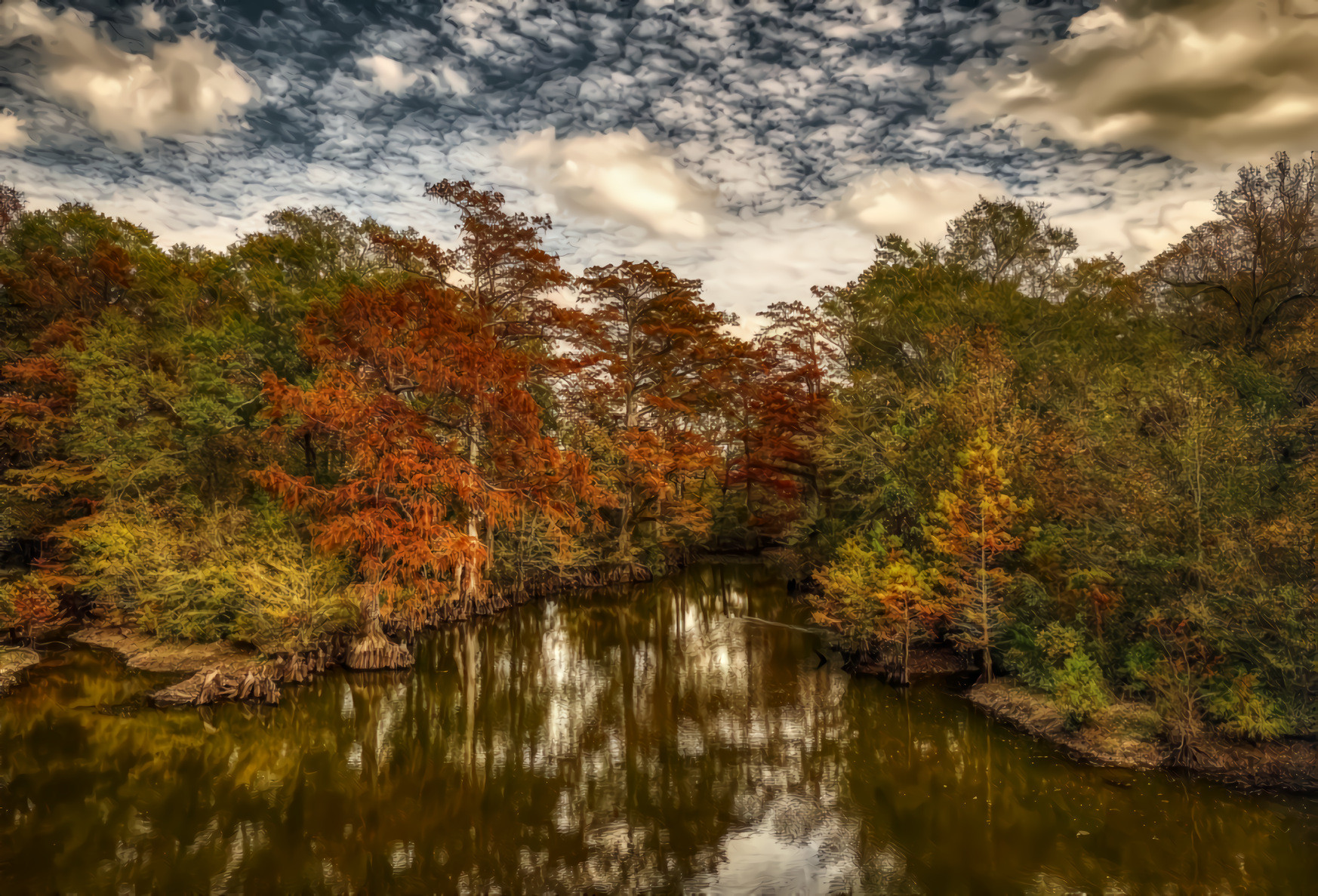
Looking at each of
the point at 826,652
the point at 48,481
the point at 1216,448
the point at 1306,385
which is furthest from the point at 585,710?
the point at 48,481

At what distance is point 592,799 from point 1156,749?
10.2m

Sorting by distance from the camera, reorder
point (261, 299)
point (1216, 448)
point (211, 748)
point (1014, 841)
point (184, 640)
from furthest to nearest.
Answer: point (261, 299)
point (184, 640)
point (211, 748)
point (1216, 448)
point (1014, 841)

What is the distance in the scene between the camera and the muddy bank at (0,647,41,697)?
15.1 m

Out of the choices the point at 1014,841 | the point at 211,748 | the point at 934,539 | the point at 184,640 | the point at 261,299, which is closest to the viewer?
the point at 1014,841

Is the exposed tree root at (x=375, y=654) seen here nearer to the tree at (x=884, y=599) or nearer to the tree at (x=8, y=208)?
the tree at (x=884, y=599)

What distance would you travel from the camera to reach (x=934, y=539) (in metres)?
14.0

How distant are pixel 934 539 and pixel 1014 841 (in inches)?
252

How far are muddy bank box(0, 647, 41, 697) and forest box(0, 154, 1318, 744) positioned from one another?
0.69 m

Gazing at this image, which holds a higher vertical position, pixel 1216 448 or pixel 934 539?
pixel 1216 448

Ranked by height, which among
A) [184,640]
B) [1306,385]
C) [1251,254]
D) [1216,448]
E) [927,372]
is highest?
[1251,254]

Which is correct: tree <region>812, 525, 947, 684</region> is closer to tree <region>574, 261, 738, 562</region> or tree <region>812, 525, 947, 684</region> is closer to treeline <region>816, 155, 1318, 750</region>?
treeline <region>816, 155, 1318, 750</region>

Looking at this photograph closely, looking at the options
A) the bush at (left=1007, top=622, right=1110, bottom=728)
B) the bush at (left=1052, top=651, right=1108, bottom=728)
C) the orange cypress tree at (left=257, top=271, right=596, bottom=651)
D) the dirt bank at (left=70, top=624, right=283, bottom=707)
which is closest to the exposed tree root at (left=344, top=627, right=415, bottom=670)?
the orange cypress tree at (left=257, top=271, right=596, bottom=651)

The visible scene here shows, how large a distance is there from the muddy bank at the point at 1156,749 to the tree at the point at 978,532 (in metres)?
2.07

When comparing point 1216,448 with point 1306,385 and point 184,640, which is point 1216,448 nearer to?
point 1306,385
